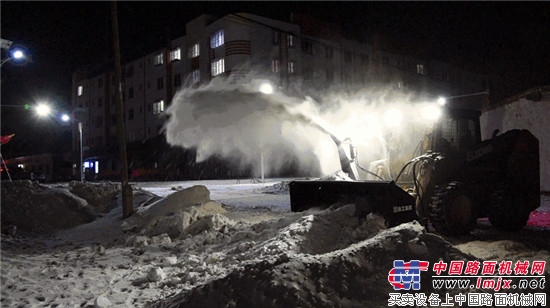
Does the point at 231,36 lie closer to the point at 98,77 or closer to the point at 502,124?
the point at 502,124

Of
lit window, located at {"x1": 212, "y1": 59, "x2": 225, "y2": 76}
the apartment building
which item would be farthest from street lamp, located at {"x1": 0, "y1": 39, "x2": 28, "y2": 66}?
lit window, located at {"x1": 212, "y1": 59, "x2": 225, "y2": 76}

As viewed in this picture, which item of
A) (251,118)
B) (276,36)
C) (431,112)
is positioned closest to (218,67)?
(276,36)

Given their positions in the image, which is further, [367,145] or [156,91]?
[156,91]

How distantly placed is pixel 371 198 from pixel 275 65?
3713 cm

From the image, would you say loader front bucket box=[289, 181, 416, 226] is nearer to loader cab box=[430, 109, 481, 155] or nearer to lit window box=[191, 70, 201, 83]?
loader cab box=[430, 109, 481, 155]

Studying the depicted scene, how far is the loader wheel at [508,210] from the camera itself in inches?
384

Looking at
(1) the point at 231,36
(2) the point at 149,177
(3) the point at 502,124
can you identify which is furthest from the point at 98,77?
(3) the point at 502,124

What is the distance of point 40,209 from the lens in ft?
41.0

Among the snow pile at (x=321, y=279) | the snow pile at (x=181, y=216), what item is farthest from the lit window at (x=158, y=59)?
the snow pile at (x=321, y=279)

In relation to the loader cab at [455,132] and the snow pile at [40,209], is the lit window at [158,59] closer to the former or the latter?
the snow pile at [40,209]

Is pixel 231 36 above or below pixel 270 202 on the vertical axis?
above

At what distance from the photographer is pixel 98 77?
63875mm

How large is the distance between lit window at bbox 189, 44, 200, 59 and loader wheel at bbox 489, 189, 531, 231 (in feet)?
135

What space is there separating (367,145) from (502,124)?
38.3ft
